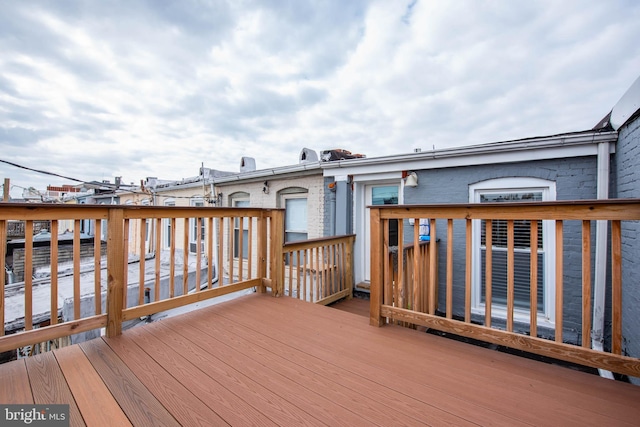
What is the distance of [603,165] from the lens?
290cm

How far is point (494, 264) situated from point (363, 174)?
2339 mm

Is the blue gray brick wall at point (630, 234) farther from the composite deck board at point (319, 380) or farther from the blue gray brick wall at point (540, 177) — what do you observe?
the composite deck board at point (319, 380)

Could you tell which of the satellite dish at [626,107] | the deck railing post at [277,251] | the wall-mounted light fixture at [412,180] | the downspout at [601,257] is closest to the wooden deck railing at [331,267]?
the deck railing post at [277,251]

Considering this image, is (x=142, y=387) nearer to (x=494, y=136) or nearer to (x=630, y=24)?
(x=630, y=24)

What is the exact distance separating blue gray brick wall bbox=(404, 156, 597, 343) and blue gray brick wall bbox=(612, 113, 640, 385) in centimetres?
28

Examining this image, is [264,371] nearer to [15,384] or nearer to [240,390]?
[240,390]

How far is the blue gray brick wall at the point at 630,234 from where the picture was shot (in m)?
2.38

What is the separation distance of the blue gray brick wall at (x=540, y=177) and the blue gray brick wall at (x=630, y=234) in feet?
0.93

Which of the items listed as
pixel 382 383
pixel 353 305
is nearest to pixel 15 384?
pixel 382 383

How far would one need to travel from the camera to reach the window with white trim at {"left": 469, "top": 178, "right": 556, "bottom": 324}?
10.8ft

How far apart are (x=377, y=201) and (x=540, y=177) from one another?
224 cm

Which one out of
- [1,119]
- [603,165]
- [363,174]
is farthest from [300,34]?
[1,119]

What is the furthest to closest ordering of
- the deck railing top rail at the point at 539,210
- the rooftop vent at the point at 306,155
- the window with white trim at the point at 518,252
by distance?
the rooftop vent at the point at 306,155
the window with white trim at the point at 518,252
the deck railing top rail at the point at 539,210

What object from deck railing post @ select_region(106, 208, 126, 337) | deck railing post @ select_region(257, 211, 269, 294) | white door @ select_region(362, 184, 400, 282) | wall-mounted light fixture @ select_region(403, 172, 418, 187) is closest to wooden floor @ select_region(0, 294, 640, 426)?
deck railing post @ select_region(106, 208, 126, 337)
